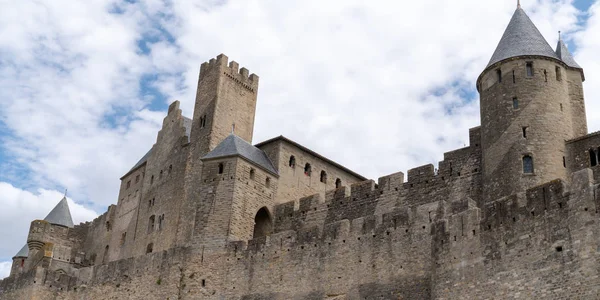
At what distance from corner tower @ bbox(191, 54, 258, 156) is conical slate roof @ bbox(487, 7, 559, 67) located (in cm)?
1549

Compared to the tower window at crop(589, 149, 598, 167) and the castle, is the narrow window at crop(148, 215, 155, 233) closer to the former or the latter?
the castle

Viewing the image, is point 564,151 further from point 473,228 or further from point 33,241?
point 33,241

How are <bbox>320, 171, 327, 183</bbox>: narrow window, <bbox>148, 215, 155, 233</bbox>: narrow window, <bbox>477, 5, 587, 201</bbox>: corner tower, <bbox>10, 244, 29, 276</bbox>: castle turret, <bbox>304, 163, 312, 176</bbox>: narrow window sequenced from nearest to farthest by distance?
<bbox>477, 5, 587, 201</bbox>: corner tower
<bbox>304, 163, 312, 176</bbox>: narrow window
<bbox>320, 171, 327, 183</bbox>: narrow window
<bbox>148, 215, 155, 233</bbox>: narrow window
<bbox>10, 244, 29, 276</bbox>: castle turret

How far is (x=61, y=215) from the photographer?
51.0m

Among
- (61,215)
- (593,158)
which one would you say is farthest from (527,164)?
(61,215)

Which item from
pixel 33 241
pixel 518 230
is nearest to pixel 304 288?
pixel 518 230

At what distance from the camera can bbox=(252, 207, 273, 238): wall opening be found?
3475 centimetres

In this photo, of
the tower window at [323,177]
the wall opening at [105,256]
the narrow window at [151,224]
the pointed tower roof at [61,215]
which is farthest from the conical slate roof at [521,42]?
the pointed tower roof at [61,215]

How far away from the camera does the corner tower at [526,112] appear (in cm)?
2572

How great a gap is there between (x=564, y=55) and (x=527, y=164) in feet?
19.4

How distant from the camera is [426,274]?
81.2 ft

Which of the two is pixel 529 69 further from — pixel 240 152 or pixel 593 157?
pixel 240 152

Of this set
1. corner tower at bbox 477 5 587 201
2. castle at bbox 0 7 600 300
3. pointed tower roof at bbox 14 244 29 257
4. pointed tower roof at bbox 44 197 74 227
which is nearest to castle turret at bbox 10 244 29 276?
pointed tower roof at bbox 14 244 29 257

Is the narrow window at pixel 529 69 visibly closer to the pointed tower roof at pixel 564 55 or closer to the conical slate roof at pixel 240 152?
the pointed tower roof at pixel 564 55
